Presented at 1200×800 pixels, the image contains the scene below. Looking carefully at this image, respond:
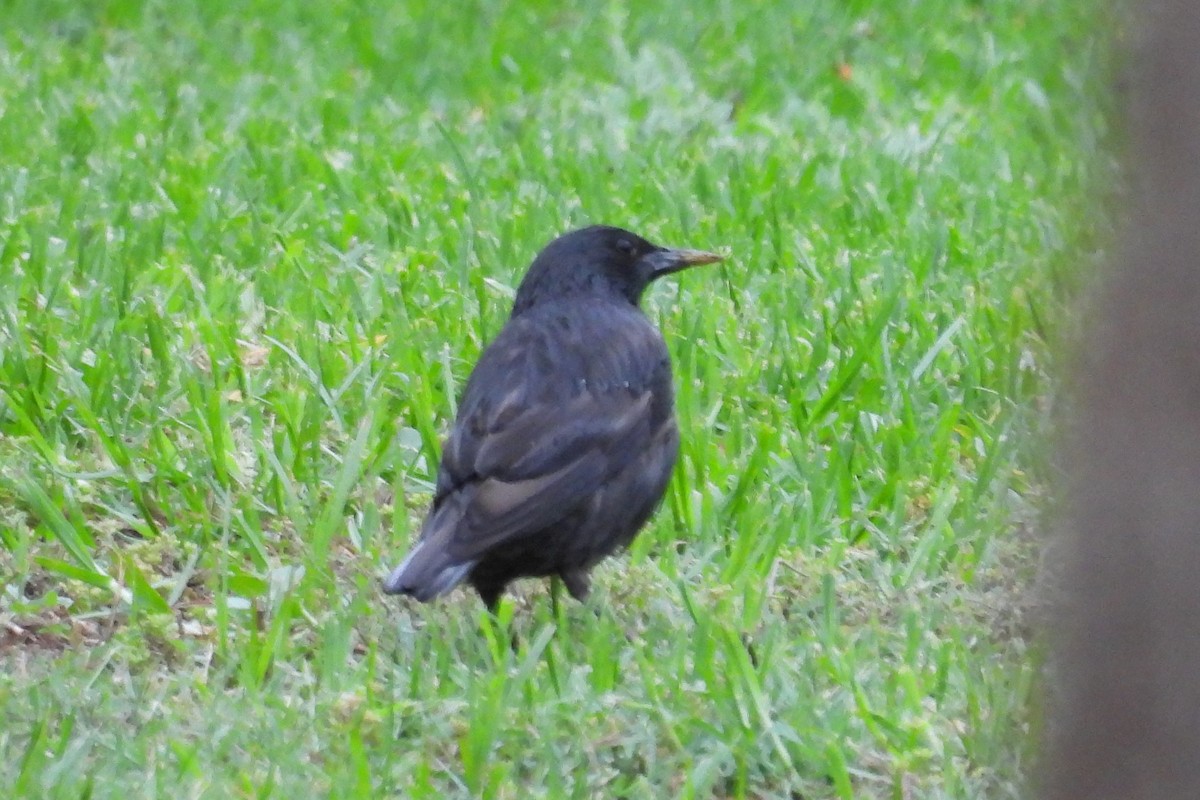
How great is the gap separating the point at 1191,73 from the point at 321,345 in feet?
13.6

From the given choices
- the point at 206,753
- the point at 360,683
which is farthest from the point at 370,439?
the point at 206,753

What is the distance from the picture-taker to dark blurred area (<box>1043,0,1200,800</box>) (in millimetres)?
1705

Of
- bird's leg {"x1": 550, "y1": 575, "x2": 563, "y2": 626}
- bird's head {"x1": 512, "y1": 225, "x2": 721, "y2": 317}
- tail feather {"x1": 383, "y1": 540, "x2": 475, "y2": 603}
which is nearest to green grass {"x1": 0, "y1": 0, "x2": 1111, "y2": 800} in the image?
bird's leg {"x1": 550, "y1": 575, "x2": 563, "y2": 626}

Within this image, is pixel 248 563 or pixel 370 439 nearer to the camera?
pixel 248 563

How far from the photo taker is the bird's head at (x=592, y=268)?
511 centimetres

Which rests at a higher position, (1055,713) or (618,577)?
(1055,713)

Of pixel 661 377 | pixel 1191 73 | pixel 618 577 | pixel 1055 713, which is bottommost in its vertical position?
pixel 618 577

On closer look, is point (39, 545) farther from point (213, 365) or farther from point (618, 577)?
point (618, 577)

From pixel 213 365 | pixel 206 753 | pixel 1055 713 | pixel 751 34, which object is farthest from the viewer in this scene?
pixel 751 34

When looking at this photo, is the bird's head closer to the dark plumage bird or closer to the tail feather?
the dark plumage bird

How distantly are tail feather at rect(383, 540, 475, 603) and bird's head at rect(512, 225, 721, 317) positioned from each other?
113cm

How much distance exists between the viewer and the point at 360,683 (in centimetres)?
397

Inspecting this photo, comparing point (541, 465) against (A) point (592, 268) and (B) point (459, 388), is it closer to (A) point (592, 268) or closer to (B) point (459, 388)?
(A) point (592, 268)

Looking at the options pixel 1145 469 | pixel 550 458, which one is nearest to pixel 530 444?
pixel 550 458
